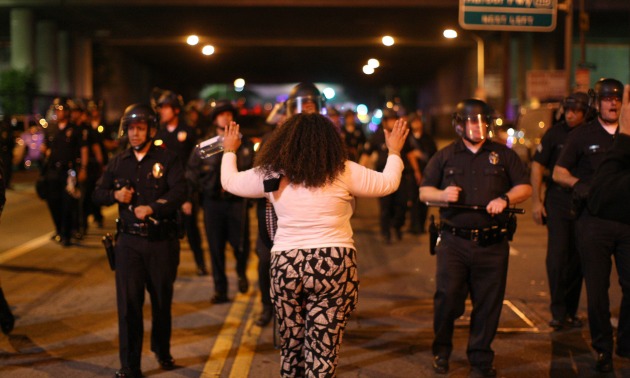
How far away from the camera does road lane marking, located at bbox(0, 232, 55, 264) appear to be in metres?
12.3

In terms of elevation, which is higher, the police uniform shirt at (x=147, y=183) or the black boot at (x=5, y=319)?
the police uniform shirt at (x=147, y=183)

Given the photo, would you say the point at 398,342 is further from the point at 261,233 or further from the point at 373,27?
the point at 373,27

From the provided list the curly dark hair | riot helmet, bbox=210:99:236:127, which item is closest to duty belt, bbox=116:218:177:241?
the curly dark hair

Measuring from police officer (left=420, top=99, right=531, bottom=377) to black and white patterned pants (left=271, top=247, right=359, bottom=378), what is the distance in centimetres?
177

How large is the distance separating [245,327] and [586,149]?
11.2ft

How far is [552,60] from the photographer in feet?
132

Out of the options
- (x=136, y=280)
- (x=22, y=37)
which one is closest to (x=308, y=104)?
(x=136, y=280)

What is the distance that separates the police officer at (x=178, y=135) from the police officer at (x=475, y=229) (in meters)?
3.84

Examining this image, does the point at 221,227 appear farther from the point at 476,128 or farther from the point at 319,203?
the point at 319,203

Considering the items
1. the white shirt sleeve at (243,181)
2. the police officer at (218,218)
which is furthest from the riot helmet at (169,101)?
the white shirt sleeve at (243,181)

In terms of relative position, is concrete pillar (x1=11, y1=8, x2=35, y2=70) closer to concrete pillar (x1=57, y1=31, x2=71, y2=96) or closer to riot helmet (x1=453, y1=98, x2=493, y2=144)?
concrete pillar (x1=57, y1=31, x2=71, y2=96)

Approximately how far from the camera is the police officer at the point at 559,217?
307 inches

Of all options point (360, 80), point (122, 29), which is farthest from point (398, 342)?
point (360, 80)

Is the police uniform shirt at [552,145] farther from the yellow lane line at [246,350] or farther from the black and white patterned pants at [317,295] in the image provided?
the black and white patterned pants at [317,295]
